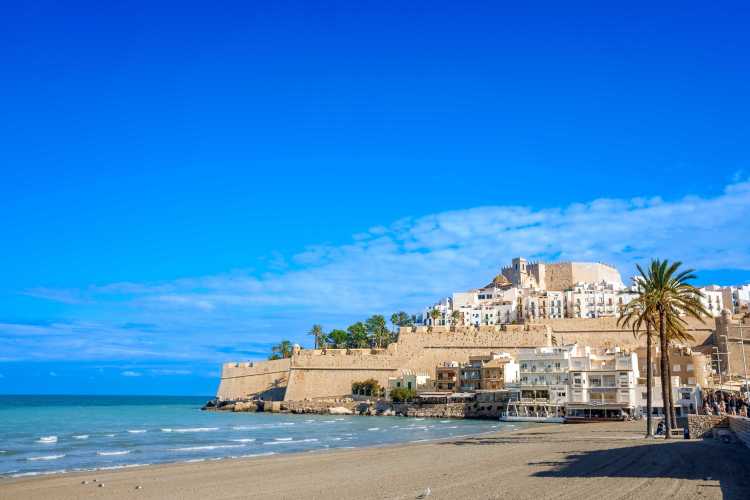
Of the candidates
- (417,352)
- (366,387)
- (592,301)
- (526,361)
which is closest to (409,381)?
(417,352)

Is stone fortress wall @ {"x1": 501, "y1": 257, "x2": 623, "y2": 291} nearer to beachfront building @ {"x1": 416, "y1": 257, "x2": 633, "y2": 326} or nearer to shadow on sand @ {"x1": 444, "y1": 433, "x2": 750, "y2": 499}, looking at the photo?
beachfront building @ {"x1": 416, "y1": 257, "x2": 633, "y2": 326}

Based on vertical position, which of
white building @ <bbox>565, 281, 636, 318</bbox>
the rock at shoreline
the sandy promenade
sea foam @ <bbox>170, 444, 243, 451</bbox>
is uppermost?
white building @ <bbox>565, 281, 636, 318</bbox>

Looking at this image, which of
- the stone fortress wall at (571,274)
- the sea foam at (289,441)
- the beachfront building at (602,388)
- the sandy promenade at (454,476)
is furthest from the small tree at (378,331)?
the sandy promenade at (454,476)

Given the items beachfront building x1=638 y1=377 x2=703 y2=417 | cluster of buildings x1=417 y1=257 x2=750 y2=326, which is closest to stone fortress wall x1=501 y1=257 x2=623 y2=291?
cluster of buildings x1=417 y1=257 x2=750 y2=326

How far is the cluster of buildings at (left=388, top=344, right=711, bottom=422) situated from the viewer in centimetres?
5488

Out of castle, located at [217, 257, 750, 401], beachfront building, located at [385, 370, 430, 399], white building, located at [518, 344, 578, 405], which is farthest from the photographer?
castle, located at [217, 257, 750, 401]

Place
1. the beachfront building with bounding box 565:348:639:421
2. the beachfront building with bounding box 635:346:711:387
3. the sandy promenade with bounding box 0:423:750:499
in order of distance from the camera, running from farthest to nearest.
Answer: the beachfront building with bounding box 635:346:711:387 < the beachfront building with bounding box 565:348:639:421 < the sandy promenade with bounding box 0:423:750:499

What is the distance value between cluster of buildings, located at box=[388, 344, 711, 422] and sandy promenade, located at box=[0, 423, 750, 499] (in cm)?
2955

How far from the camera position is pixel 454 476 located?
62.6ft

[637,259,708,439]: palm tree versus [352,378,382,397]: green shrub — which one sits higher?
[637,259,708,439]: palm tree

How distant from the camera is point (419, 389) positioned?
71.9 m

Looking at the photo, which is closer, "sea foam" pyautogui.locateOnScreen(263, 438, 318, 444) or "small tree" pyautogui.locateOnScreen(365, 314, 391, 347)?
"sea foam" pyautogui.locateOnScreen(263, 438, 318, 444)

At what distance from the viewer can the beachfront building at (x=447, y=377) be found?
2830 inches

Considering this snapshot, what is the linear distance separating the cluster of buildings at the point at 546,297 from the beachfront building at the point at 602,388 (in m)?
31.9
